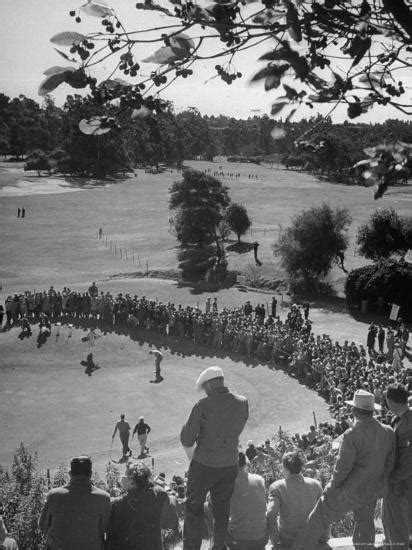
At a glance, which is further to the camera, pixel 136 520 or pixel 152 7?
pixel 136 520

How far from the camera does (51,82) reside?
3.37 m

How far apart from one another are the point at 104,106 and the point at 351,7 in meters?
1.70

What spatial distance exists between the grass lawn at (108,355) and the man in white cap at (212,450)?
8928 millimetres

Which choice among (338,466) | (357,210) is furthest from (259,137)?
(338,466)

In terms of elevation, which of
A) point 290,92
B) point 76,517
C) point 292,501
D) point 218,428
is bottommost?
point 292,501

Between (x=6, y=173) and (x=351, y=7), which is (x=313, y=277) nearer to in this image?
(x=351, y=7)

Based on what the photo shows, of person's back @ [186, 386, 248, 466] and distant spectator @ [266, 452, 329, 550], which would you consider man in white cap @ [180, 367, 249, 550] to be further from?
distant spectator @ [266, 452, 329, 550]

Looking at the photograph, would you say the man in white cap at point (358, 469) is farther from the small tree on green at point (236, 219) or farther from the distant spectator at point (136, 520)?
the small tree on green at point (236, 219)

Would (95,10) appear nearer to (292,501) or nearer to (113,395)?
(292,501)

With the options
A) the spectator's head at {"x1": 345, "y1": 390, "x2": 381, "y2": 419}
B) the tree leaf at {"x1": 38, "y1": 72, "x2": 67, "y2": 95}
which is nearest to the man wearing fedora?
the spectator's head at {"x1": 345, "y1": 390, "x2": 381, "y2": 419}

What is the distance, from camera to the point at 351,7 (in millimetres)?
3613

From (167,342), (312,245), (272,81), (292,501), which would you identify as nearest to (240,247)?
(312,245)

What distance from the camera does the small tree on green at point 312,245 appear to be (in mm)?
33188

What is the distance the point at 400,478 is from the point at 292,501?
39.4 inches
